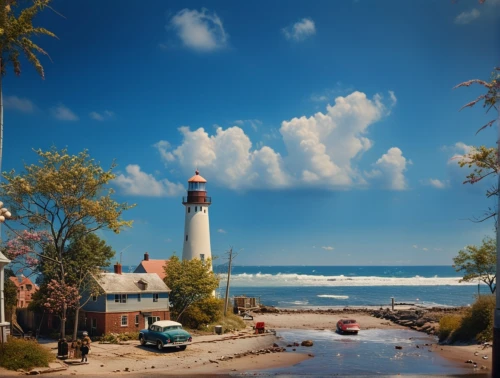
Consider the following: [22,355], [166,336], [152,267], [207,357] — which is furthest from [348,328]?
[22,355]

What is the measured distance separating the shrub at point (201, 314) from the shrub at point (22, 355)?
20.1m

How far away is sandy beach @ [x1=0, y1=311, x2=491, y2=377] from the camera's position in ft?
106

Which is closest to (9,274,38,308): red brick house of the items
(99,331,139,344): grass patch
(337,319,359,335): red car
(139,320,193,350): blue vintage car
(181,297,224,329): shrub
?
(99,331,139,344): grass patch

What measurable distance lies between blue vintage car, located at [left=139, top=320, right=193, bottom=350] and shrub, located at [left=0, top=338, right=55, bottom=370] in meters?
9.23

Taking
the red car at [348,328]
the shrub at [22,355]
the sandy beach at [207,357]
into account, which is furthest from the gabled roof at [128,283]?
the red car at [348,328]

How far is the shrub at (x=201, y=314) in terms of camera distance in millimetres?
50500

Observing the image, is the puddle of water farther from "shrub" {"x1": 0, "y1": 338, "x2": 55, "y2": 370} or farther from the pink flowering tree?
the pink flowering tree

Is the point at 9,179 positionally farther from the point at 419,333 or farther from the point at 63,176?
the point at 419,333

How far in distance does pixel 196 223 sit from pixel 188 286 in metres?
12.1

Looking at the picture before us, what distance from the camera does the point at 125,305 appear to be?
45.5 meters

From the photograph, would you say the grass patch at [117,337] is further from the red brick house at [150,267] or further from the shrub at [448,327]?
the shrub at [448,327]

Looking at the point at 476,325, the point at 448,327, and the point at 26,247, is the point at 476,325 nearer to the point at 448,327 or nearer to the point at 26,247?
the point at 448,327

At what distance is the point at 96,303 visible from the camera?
44969 millimetres

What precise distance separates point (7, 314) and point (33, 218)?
9779 mm
